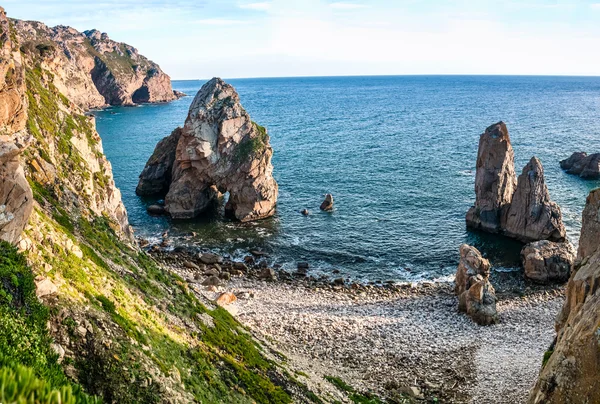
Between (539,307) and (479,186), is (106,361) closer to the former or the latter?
(539,307)

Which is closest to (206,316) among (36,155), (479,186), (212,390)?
(212,390)

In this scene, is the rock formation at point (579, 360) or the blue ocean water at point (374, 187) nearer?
the rock formation at point (579, 360)

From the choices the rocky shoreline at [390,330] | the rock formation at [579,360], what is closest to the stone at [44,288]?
the rocky shoreline at [390,330]

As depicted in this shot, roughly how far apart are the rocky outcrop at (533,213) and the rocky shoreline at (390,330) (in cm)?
1035

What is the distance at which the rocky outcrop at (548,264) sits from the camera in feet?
169

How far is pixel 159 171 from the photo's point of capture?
8025cm

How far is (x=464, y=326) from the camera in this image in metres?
42.2

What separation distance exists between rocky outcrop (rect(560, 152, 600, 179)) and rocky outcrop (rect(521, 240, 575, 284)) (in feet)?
147

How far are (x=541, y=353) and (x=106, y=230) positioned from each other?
3453 centimetres

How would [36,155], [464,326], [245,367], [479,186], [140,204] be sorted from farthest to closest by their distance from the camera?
1. [140,204]
2. [479,186]
3. [464,326]
4. [36,155]
5. [245,367]

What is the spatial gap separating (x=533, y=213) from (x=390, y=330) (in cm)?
3223

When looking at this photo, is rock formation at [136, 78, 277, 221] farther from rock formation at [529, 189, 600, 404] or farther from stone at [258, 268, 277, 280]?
rock formation at [529, 189, 600, 404]

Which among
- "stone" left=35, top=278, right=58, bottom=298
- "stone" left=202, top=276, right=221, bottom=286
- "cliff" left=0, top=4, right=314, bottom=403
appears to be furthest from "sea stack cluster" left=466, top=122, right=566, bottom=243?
"stone" left=35, top=278, right=58, bottom=298

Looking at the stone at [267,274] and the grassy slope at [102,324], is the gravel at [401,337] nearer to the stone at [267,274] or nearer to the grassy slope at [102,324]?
the stone at [267,274]
